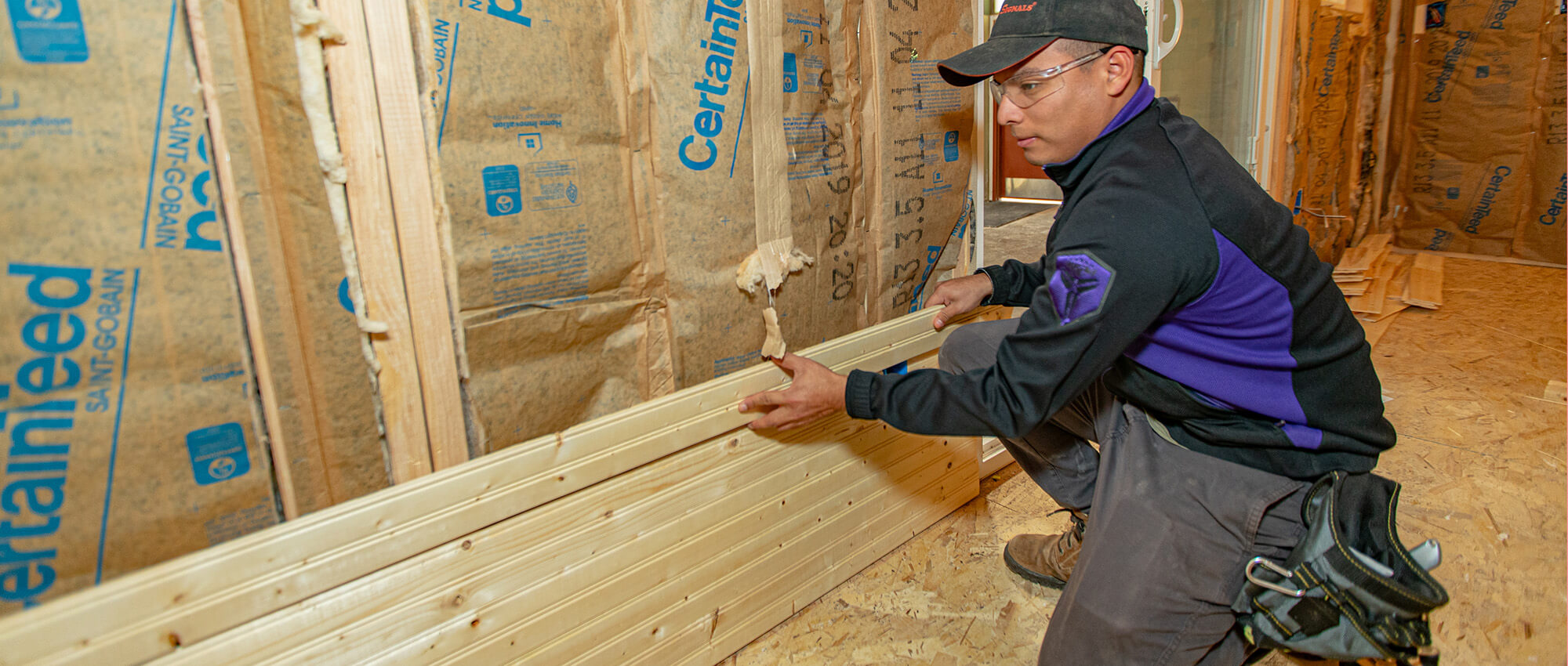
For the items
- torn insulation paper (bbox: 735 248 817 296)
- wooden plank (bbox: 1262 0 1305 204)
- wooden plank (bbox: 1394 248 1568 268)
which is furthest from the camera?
wooden plank (bbox: 1394 248 1568 268)

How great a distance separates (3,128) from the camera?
0.82 metres

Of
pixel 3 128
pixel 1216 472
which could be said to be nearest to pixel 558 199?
pixel 3 128

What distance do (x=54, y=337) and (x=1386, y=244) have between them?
6.20 metres

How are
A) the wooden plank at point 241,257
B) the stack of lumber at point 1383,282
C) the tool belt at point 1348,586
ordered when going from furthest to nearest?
the stack of lumber at point 1383,282, the tool belt at point 1348,586, the wooden plank at point 241,257

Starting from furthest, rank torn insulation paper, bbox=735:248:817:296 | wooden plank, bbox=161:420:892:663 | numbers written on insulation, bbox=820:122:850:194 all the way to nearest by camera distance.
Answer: numbers written on insulation, bbox=820:122:850:194
torn insulation paper, bbox=735:248:817:296
wooden plank, bbox=161:420:892:663

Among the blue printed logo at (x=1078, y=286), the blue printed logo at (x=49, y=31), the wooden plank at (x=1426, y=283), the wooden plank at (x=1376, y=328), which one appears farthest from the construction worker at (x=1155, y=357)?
the wooden plank at (x=1426, y=283)

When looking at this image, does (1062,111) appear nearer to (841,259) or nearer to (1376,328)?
(841,259)

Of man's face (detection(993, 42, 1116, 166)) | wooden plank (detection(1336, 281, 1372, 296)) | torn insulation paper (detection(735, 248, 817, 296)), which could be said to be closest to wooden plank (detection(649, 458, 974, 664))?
torn insulation paper (detection(735, 248, 817, 296))

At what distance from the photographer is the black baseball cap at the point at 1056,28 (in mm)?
1293

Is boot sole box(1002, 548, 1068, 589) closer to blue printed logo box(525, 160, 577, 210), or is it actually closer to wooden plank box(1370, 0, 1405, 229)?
blue printed logo box(525, 160, 577, 210)

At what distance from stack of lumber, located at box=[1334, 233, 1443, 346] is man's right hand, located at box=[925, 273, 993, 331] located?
2.64 metres

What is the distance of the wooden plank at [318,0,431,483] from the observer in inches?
40.3

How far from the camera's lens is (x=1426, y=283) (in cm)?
421

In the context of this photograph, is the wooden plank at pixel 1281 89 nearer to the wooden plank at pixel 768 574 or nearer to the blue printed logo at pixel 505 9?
the wooden plank at pixel 768 574
